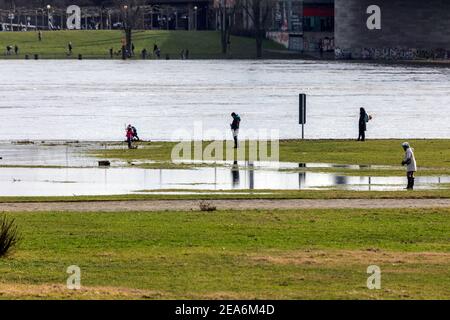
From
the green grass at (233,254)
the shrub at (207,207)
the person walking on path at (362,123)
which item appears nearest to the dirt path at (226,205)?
the shrub at (207,207)

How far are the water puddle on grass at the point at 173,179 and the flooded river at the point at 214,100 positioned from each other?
64.2 ft

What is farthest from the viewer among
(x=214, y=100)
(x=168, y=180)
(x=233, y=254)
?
(x=214, y=100)

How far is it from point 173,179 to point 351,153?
14.7 m

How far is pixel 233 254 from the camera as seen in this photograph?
3097 cm

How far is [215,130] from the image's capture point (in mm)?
80000

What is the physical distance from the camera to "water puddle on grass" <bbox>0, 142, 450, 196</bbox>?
46.7 metres

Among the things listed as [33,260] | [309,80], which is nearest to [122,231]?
[33,260]

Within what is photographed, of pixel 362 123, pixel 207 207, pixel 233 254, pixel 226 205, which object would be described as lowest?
pixel 362 123

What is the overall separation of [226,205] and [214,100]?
74.2 metres

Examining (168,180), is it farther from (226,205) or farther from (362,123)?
(362,123)

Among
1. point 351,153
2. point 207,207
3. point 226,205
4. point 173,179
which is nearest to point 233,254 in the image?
point 207,207

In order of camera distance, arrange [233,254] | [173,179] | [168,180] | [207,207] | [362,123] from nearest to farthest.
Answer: [233,254], [207,207], [168,180], [173,179], [362,123]

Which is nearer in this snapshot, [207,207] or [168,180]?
[207,207]

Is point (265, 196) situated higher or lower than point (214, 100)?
higher
